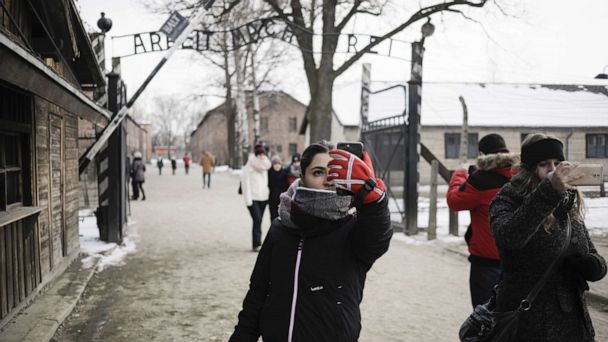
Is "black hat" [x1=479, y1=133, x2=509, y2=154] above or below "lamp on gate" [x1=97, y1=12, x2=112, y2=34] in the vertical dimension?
below

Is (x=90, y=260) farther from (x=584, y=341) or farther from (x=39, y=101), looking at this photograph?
(x=584, y=341)

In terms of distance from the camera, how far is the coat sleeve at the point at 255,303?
2682mm

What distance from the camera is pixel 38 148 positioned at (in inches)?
257

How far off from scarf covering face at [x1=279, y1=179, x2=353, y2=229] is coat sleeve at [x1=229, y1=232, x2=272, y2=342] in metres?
0.24

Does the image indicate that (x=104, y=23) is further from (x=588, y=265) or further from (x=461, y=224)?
(x=588, y=265)

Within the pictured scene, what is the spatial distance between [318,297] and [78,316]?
171 inches

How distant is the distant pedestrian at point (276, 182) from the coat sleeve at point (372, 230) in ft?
23.0

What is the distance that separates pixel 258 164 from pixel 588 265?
7.37 m

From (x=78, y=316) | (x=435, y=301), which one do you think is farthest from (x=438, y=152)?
(x=78, y=316)

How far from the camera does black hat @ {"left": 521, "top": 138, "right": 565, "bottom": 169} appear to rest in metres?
2.85

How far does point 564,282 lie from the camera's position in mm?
2742

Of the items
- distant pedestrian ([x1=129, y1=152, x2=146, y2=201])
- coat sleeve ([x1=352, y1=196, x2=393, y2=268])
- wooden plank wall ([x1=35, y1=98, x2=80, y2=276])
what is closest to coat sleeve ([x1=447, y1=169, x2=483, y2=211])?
coat sleeve ([x1=352, y1=196, x2=393, y2=268])

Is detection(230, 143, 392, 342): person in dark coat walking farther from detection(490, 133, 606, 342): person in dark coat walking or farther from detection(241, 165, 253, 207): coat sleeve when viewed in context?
detection(241, 165, 253, 207): coat sleeve

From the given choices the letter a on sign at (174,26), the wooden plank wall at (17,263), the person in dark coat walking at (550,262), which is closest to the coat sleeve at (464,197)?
the person in dark coat walking at (550,262)
